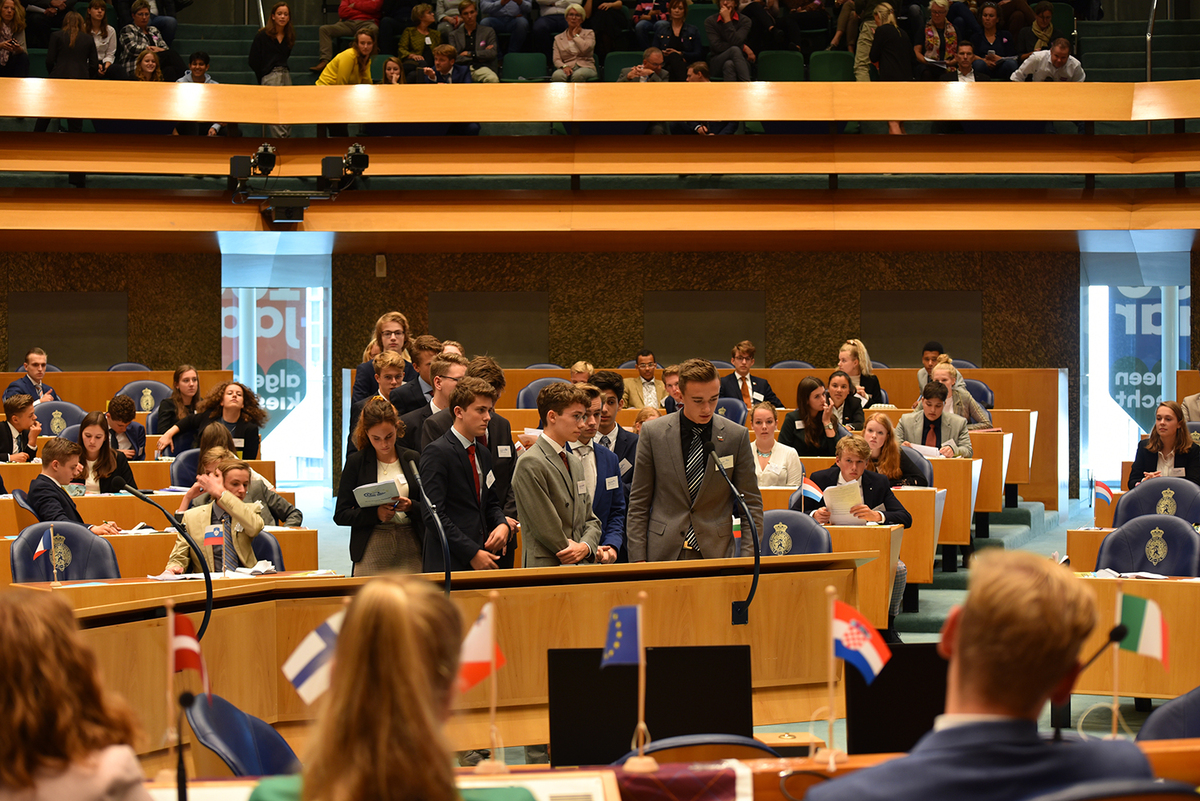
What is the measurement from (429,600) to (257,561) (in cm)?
405

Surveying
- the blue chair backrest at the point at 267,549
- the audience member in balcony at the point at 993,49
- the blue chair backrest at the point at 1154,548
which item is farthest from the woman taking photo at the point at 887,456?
the audience member in balcony at the point at 993,49

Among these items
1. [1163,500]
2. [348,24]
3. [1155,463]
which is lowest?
[1163,500]

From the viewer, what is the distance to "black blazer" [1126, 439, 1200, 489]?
23.5 feet

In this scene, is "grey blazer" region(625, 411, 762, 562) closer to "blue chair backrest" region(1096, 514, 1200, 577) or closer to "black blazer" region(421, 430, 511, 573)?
"black blazer" region(421, 430, 511, 573)

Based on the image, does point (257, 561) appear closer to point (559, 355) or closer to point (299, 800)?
point (299, 800)

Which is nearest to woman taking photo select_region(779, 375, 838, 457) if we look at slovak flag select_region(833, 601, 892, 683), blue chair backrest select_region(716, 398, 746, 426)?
blue chair backrest select_region(716, 398, 746, 426)

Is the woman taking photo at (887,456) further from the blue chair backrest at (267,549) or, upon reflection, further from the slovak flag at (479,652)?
the slovak flag at (479,652)

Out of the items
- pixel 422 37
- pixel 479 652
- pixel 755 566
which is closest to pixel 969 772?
pixel 479 652

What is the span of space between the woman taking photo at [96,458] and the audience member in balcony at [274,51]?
18.0ft

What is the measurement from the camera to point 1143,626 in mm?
2381

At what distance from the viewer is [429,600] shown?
1.54m

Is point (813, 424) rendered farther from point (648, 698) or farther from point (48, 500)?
point (648, 698)

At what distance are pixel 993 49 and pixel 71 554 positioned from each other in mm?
9887

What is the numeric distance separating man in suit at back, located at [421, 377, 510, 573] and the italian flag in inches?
103
